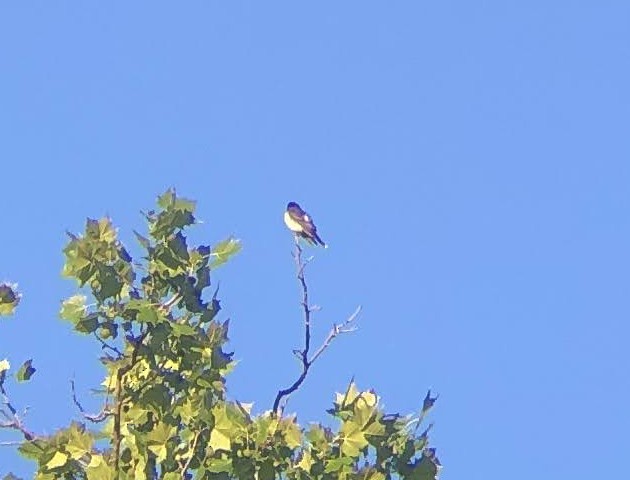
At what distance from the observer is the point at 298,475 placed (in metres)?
6.04

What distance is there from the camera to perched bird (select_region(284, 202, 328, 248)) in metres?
15.0

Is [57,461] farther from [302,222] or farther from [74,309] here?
[302,222]

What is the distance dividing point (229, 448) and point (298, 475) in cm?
32

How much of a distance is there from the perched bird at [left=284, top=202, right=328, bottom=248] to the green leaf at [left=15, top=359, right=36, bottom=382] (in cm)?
A: 796

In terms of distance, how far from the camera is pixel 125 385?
22.0 feet

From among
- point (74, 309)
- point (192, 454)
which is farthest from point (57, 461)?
point (74, 309)

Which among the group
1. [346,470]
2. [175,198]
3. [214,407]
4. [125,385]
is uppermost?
[175,198]

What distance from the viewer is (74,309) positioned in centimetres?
666

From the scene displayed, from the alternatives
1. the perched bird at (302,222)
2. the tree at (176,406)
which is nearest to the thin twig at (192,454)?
the tree at (176,406)

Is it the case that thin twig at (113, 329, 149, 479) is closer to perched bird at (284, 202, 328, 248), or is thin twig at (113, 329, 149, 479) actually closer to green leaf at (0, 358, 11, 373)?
green leaf at (0, 358, 11, 373)

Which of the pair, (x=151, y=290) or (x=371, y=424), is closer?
(x=371, y=424)

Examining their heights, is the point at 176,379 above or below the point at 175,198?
below

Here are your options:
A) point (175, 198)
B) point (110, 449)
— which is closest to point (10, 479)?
point (110, 449)

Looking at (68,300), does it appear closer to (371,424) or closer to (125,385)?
(125,385)
